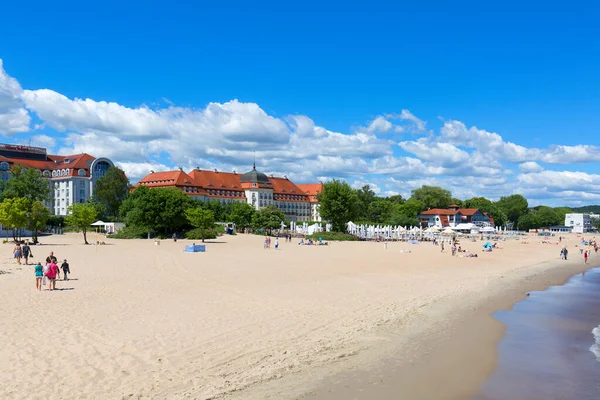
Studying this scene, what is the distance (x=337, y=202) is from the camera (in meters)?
75.1

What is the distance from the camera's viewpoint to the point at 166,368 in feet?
35.8

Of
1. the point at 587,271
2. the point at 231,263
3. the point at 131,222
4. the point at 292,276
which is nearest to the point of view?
the point at 292,276

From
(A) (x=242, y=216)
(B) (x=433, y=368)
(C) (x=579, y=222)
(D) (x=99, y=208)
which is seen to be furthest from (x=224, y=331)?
(C) (x=579, y=222)

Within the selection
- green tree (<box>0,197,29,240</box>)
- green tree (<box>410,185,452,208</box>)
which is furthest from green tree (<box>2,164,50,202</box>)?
green tree (<box>410,185,452,208</box>)

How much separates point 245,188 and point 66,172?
1782 inches

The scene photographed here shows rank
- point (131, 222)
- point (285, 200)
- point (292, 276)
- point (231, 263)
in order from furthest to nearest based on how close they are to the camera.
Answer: point (285, 200) → point (131, 222) → point (231, 263) → point (292, 276)

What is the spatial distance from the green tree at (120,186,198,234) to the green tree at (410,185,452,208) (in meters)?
104

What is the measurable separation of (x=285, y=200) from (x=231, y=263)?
356 ft

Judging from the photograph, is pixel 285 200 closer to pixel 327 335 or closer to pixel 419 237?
pixel 419 237

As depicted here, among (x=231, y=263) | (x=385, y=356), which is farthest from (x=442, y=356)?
(x=231, y=263)

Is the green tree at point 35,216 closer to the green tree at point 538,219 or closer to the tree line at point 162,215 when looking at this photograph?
the tree line at point 162,215

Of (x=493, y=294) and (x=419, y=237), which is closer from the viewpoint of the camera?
(x=493, y=294)

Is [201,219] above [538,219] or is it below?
above

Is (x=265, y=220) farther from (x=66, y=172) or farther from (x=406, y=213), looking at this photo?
(x=406, y=213)
